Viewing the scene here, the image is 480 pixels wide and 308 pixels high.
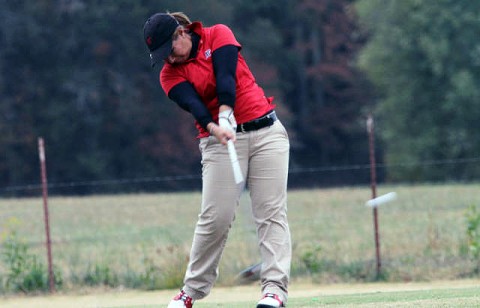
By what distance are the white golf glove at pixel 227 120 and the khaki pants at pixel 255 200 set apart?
0.58 ft

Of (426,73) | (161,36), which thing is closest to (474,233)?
(161,36)

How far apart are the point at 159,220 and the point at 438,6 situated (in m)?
26.3

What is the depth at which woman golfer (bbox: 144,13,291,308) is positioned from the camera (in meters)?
6.98

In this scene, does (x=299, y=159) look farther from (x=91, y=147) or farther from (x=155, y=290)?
(x=155, y=290)

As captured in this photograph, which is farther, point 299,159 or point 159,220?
point 299,159

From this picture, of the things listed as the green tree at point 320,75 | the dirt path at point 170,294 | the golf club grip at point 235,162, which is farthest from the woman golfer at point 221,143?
the green tree at point 320,75

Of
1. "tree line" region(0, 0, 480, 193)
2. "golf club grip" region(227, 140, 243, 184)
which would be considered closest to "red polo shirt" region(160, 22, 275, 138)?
"golf club grip" region(227, 140, 243, 184)

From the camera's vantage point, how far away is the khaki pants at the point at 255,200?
7.06 metres

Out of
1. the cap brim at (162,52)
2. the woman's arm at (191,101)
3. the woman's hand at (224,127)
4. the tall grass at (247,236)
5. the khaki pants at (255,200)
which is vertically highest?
the cap brim at (162,52)

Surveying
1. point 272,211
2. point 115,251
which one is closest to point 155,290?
point 115,251

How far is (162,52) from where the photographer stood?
697 cm

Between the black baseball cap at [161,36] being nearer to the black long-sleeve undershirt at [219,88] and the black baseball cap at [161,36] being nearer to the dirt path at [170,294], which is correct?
the black long-sleeve undershirt at [219,88]

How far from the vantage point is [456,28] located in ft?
129

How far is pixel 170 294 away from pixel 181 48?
16.1 ft
